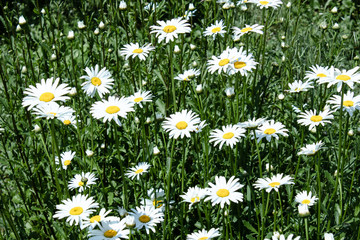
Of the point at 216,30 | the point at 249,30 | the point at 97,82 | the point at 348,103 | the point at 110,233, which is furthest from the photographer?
the point at 216,30

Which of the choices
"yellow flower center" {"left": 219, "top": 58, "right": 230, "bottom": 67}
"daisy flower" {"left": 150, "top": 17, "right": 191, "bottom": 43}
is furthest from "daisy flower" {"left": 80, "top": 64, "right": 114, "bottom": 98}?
"yellow flower center" {"left": 219, "top": 58, "right": 230, "bottom": 67}

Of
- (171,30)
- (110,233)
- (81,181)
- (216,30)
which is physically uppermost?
(216,30)

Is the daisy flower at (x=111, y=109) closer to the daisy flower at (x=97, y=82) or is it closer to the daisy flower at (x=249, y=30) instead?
the daisy flower at (x=97, y=82)

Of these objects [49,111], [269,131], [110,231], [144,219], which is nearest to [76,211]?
A: [110,231]

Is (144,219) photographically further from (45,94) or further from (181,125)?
(45,94)

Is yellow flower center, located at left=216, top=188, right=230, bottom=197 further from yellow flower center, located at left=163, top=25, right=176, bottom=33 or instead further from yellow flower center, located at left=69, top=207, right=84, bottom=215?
yellow flower center, located at left=163, top=25, right=176, bottom=33
